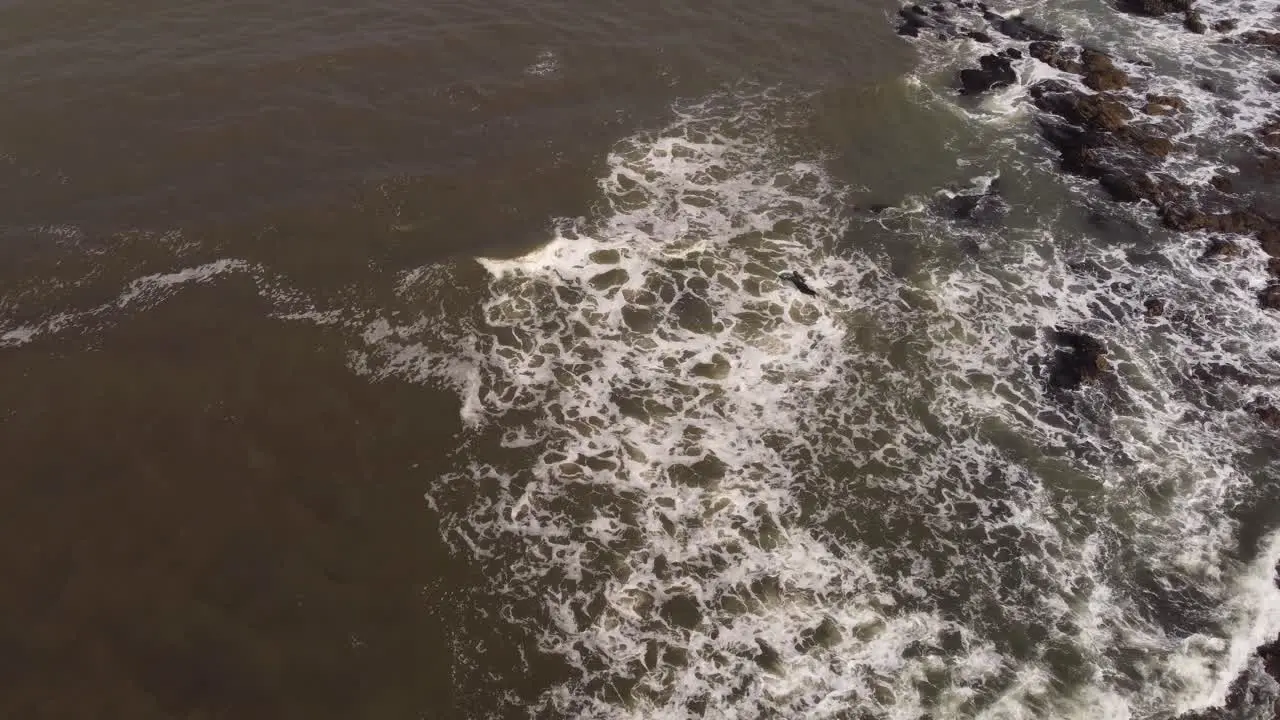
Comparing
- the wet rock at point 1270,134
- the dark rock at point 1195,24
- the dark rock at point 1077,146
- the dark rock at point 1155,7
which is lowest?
the dark rock at point 1077,146

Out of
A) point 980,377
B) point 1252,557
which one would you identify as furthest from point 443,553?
point 1252,557

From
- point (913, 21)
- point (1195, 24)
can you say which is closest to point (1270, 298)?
point (1195, 24)

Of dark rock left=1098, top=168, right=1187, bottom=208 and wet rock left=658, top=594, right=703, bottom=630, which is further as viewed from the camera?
dark rock left=1098, top=168, right=1187, bottom=208

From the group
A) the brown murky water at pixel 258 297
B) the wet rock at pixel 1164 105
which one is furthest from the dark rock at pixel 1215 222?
the brown murky water at pixel 258 297

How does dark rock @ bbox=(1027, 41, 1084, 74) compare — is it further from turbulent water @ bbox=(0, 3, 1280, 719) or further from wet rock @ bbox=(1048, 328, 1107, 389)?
wet rock @ bbox=(1048, 328, 1107, 389)

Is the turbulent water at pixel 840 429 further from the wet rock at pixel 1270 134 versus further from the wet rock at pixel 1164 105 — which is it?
the wet rock at pixel 1270 134

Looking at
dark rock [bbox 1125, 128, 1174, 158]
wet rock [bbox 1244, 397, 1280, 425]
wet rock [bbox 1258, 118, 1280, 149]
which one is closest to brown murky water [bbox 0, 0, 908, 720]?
dark rock [bbox 1125, 128, 1174, 158]
